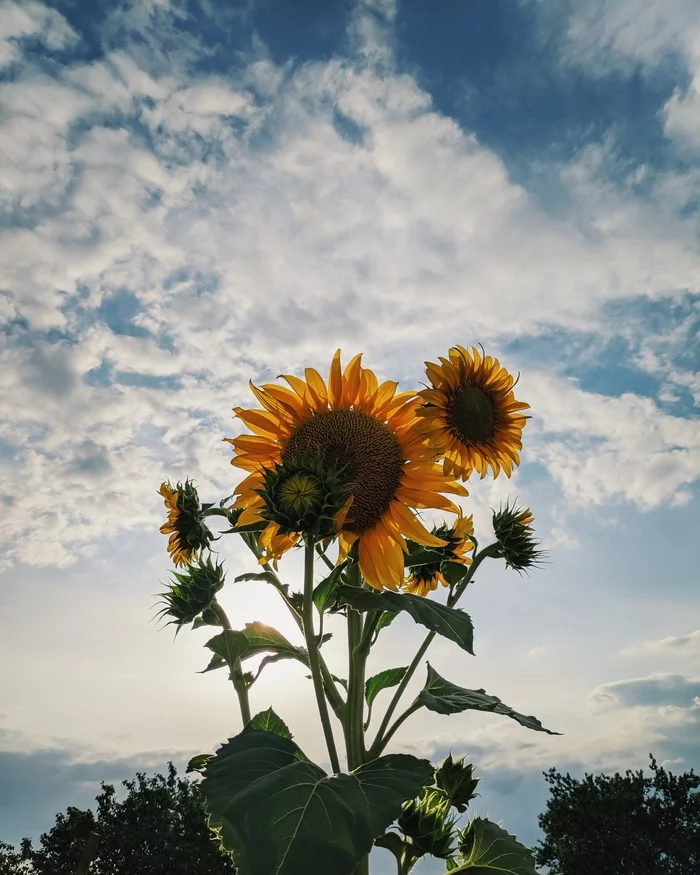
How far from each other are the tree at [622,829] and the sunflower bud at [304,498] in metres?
26.5

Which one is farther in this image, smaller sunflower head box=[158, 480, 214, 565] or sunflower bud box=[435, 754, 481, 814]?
smaller sunflower head box=[158, 480, 214, 565]

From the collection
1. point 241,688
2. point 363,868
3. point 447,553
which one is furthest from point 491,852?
point 447,553

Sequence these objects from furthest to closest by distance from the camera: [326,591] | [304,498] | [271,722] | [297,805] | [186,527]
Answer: [186,527] < [271,722] < [326,591] < [304,498] < [297,805]

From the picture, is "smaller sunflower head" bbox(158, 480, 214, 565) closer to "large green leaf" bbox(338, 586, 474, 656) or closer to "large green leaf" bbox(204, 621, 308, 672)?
"large green leaf" bbox(204, 621, 308, 672)

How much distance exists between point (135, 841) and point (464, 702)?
26.1 metres

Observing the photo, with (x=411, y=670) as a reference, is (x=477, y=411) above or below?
above

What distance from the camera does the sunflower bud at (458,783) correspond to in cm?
244

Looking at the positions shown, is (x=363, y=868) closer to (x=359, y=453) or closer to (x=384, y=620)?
(x=384, y=620)

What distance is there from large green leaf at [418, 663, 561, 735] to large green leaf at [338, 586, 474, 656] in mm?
243

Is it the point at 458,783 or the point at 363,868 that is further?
the point at 458,783

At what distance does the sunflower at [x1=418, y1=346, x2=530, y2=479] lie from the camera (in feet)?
10.2

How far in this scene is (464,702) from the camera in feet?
7.04

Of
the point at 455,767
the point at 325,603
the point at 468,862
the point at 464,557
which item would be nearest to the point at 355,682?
the point at 325,603

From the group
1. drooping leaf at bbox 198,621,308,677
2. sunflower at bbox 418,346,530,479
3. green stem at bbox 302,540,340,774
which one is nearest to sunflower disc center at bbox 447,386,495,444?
sunflower at bbox 418,346,530,479
